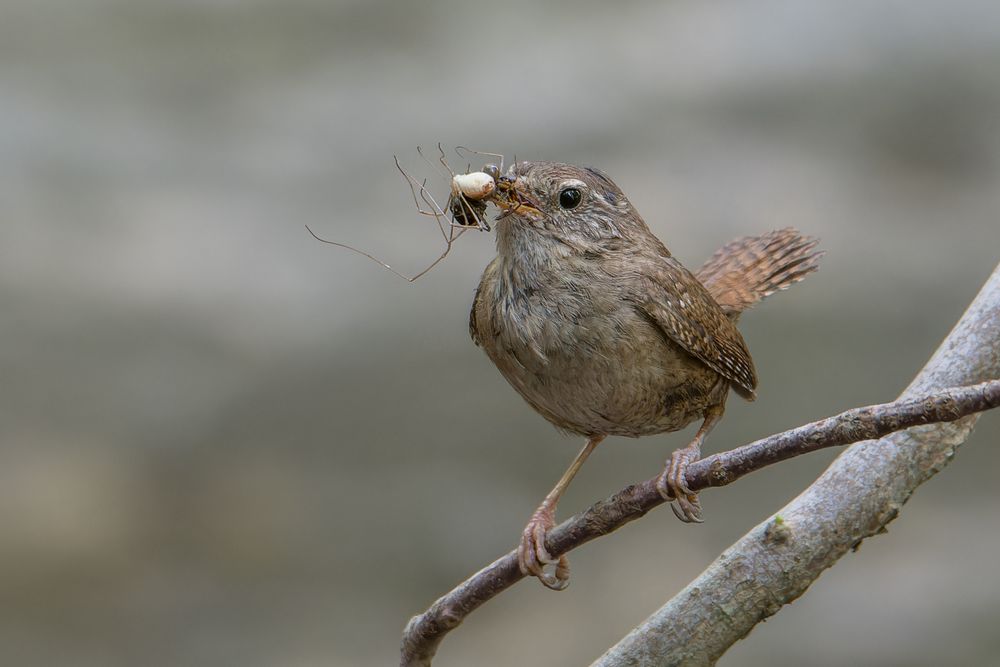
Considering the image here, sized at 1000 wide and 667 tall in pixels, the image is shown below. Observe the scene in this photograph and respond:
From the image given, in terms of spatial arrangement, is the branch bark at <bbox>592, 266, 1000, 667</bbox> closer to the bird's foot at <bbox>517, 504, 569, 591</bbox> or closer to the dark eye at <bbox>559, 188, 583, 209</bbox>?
the bird's foot at <bbox>517, 504, 569, 591</bbox>

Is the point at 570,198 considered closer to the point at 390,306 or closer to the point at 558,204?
the point at 558,204

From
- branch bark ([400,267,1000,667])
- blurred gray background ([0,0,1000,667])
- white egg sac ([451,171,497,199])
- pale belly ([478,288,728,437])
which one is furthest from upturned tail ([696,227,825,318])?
blurred gray background ([0,0,1000,667])

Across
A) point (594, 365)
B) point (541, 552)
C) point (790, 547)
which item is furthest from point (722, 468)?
point (541, 552)

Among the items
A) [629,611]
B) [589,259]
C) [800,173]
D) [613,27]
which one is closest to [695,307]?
[589,259]

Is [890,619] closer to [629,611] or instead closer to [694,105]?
[629,611]

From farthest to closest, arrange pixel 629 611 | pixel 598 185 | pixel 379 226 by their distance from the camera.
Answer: pixel 379 226
pixel 629 611
pixel 598 185

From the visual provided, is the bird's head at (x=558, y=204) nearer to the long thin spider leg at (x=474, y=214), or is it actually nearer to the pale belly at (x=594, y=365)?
the long thin spider leg at (x=474, y=214)

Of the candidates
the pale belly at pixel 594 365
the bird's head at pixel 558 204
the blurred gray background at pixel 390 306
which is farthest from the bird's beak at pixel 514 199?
the blurred gray background at pixel 390 306
